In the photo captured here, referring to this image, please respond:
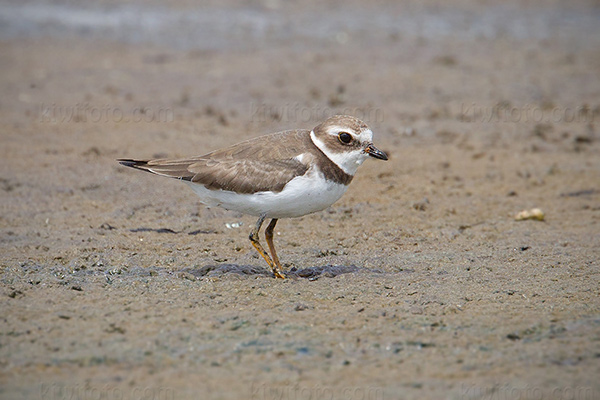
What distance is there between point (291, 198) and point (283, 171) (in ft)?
0.85

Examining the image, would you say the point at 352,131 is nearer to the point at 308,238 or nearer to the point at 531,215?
the point at 308,238

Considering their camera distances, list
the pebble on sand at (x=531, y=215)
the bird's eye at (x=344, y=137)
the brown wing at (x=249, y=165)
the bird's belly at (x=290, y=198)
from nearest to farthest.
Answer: the bird's belly at (x=290, y=198) → the brown wing at (x=249, y=165) → the bird's eye at (x=344, y=137) → the pebble on sand at (x=531, y=215)

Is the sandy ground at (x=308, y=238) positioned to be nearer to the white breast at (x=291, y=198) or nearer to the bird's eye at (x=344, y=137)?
the white breast at (x=291, y=198)

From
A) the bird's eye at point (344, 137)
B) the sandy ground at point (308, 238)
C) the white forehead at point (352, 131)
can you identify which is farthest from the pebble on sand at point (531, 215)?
the bird's eye at point (344, 137)

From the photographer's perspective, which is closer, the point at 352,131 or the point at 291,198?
the point at 291,198

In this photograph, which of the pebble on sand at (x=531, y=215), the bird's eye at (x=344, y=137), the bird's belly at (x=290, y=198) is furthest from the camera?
the pebble on sand at (x=531, y=215)

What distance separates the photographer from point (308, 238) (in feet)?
27.0

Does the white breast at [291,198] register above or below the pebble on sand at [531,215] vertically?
above

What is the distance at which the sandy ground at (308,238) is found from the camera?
521cm

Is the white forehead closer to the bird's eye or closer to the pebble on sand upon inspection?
the bird's eye

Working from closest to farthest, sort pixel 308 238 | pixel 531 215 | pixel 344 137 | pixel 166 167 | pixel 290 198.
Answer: pixel 290 198 < pixel 344 137 < pixel 166 167 < pixel 308 238 < pixel 531 215

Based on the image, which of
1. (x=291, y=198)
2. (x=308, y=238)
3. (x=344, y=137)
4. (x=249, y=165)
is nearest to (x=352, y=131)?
(x=344, y=137)

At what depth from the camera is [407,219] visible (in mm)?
8812

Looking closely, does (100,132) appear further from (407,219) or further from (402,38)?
(402,38)
